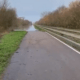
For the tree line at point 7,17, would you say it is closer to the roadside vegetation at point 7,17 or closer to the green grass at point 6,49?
the roadside vegetation at point 7,17

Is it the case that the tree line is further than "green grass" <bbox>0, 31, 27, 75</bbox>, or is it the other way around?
the tree line

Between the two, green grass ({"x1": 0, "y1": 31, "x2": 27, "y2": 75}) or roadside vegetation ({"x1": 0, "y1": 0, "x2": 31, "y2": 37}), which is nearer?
green grass ({"x1": 0, "y1": 31, "x2": 27, "y2": 75})

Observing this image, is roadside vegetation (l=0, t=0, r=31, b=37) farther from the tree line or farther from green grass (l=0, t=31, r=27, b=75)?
green grass (l=0, t=31, r=27, b=75)

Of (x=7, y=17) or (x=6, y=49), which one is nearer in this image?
(x=6, y=49)

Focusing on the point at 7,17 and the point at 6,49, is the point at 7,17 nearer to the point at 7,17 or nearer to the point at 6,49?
the point at 7,17

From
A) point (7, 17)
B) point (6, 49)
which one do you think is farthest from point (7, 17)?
point (6, 49)

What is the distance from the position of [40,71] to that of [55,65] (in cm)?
106

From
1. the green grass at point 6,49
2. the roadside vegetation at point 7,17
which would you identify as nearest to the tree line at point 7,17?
the roadside vegetation at point 7,17

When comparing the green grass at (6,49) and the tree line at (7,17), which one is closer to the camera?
the green grass at (6,49)

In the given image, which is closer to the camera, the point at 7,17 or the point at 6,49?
the point at 6,49

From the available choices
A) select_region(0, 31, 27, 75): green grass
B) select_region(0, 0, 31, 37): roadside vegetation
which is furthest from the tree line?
select_region(0, 31, 27, 75): green grass

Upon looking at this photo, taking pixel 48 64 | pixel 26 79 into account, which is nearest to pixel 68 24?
pixel 48 64

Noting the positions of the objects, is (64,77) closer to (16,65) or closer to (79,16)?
(16,65)

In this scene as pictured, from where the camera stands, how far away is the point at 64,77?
18.3 ft
